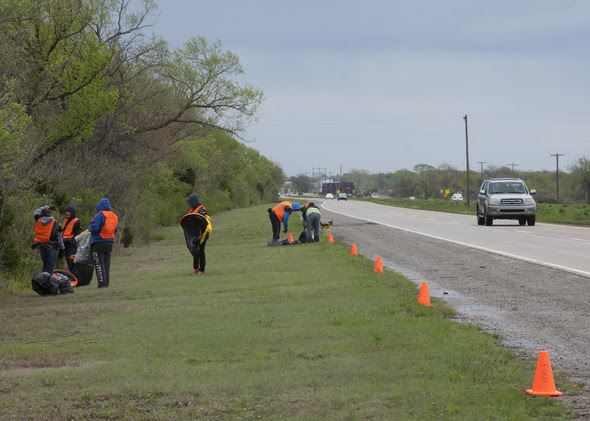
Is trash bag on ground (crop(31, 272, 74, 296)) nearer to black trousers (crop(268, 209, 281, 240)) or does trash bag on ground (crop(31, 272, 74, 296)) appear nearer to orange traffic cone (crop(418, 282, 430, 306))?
orange traffic cone (crop(418, 282, 430, 306))

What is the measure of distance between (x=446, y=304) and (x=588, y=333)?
2781 millimetres

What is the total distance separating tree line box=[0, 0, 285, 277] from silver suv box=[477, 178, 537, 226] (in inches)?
462

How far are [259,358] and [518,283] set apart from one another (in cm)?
720

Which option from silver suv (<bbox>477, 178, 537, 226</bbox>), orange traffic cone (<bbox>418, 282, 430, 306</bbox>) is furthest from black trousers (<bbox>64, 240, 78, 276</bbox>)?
silver suv (<bbox>477, 178, 537, 226</bbox>)

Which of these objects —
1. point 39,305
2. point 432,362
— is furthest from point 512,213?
point 432,362

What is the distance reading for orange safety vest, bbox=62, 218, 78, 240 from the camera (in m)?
16.8

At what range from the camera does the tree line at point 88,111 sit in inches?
643

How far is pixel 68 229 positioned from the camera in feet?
55.3

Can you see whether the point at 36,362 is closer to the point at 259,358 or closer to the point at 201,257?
the point at 259,358

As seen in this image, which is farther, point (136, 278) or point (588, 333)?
point (136, 278)

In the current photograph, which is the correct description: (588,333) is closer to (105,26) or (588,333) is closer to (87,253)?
(87,253)

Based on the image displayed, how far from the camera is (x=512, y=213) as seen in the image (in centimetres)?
3438

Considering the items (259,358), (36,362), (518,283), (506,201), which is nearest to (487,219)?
(506,201)

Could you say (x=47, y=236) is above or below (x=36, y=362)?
above
